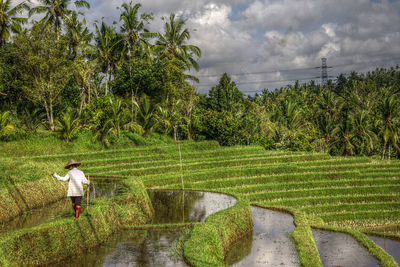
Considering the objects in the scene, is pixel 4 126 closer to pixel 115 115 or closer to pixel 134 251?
pixel 115 115

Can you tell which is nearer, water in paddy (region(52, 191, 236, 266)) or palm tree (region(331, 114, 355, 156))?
water in paddy (region(52, 191, 236, 266))

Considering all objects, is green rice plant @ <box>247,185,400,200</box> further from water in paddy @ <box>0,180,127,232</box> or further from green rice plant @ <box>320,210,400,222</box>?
water in paddy @ <box>0,180,127,232</box>

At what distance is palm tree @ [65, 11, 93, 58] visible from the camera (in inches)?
1064

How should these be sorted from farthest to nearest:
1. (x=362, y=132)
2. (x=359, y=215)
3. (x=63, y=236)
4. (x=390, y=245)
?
(x=362, y=132) → (x=359, y=215) → (x=390, y=245) → (x=63, y=236)

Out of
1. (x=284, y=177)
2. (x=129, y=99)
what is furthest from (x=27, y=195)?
(x=129, y=99)

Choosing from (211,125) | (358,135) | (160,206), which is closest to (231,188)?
(160,206)

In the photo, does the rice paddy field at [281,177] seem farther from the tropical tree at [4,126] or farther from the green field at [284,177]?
the tropical tree at [4,126]

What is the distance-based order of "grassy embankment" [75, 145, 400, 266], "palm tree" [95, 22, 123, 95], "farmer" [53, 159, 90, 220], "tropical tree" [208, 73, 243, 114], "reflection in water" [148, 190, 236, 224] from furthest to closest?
"tropical tree" [208, 73, 243, 114], "palm tree" [95, 22, 123, 95], "grassy embankment" [75, 145, 400, 266], "reflection in water" [148, 190, 236, 224], "farmer" [53, 159, 90, 220]

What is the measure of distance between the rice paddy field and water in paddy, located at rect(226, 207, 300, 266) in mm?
3592

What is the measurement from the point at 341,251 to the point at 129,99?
22.9 metres

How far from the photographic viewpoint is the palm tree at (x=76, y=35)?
27.0 metres

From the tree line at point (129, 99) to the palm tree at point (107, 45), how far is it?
79mm

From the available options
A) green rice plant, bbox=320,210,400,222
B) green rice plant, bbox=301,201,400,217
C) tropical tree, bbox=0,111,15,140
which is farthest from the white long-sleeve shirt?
tropical tree, bbox=0,111,15,140

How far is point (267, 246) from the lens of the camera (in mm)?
8289
